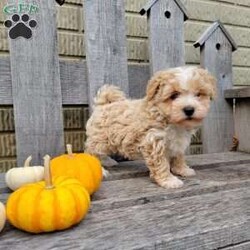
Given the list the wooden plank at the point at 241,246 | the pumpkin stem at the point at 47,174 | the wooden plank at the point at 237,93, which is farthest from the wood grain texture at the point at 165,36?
Result: the wooden plank at the point at 241,246

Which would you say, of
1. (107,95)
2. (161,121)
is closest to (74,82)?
(107,95)

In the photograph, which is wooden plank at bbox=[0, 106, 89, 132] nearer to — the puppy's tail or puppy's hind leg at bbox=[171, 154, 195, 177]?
the puppy's tail

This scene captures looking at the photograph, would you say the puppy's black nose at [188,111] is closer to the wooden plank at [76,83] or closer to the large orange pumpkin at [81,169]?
the large orange pumpkin at [81,169]

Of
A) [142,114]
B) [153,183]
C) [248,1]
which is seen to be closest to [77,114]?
[142,114]

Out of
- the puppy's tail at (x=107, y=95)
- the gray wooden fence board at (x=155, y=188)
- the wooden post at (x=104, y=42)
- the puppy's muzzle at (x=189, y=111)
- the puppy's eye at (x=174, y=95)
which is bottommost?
the gray wooden fence board at (x=155, y=188)

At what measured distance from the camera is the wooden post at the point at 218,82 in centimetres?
255

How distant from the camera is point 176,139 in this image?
190cm

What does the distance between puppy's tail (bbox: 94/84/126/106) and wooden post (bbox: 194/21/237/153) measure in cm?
72

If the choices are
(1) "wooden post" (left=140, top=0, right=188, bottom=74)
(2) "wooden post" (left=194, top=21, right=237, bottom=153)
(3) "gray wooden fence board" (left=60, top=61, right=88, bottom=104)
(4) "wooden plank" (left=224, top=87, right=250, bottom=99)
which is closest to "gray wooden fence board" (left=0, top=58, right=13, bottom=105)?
(3) "gray wooden fence board" (left=60, top=61, right=88, bottom=104)

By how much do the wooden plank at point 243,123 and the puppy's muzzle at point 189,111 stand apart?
0.91 m

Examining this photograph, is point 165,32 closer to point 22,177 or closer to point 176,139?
point 176,139

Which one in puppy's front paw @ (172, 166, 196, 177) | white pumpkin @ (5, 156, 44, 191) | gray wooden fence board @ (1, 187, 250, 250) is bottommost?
gray wooden fence board @ (1, 187, 250, 250)

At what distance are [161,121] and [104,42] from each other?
24.1 inches

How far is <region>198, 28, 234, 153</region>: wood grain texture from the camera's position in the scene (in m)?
2.55
